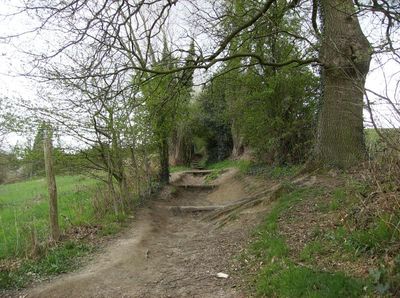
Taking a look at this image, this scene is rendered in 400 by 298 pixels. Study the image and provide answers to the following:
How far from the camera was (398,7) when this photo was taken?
4.29m

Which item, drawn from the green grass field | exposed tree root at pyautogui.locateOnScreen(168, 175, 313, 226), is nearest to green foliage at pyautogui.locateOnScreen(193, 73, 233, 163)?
the green grass field

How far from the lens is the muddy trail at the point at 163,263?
5645 millimetres

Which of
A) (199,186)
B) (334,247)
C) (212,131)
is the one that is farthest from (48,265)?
(212,131)

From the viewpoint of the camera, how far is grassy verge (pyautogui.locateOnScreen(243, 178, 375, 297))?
4020mm

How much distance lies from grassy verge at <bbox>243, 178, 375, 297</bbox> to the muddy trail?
0.46 meters

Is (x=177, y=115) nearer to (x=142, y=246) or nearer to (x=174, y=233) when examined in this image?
(x=174, y=233)

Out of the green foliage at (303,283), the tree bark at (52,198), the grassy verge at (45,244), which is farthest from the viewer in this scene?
the tree bark at (52,198)

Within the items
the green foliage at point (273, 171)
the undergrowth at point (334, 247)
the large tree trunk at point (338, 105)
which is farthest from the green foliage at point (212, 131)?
the undergrowth at point (334, 247)

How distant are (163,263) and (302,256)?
2900 mm

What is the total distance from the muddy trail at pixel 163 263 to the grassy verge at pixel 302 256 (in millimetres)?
460

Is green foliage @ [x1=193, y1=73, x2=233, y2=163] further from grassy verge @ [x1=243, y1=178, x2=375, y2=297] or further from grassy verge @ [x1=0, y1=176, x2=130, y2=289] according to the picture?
grassy verge @ [x1=243, y1=178, x2=375, y2=297]

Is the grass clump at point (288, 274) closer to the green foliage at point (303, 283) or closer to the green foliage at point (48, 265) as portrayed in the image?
the green foliage at point (303, 283)

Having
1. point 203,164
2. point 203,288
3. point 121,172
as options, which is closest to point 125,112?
point 121,172

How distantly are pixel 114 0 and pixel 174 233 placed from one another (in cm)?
580
